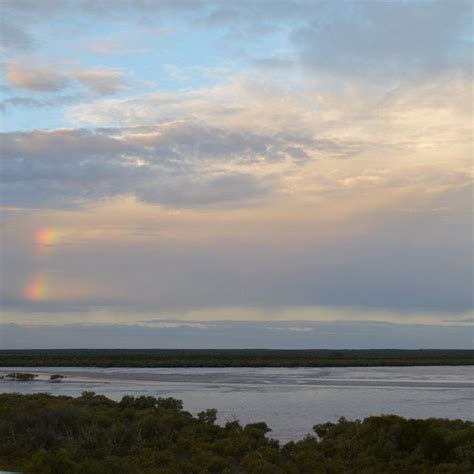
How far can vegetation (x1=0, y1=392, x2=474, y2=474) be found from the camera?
679 inches

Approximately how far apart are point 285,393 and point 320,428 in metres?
21.4

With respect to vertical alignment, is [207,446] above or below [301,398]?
above

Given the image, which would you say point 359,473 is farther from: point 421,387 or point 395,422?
point 421,387

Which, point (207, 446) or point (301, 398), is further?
point (301, 398)

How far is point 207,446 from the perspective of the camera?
20.5 meters

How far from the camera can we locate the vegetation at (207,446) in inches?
679

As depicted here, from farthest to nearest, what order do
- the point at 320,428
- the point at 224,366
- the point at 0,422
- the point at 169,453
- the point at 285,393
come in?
1. the point at 224,366
2. the point at 285,393
3. the point at 320,428
4. the point at 0,422
5. the point at 169,453

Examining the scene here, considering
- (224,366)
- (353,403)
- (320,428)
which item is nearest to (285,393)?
(353,403)

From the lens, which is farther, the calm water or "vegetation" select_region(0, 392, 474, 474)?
the calm water

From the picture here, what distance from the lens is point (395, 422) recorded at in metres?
19.9

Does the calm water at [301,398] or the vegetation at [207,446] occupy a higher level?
the vegetation at [207,446]

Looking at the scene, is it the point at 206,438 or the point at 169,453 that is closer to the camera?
the point at 169,453

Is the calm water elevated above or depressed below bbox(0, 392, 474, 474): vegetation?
below

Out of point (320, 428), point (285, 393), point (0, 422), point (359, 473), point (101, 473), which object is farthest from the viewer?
point (285, 393)
